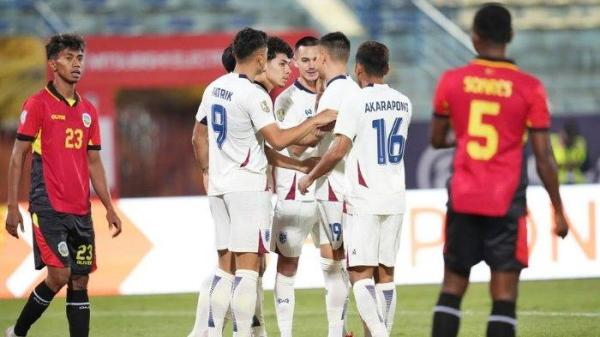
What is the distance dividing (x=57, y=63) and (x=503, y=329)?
3.42 meters

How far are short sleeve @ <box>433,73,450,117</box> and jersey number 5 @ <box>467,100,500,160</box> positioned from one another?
0.46 ft

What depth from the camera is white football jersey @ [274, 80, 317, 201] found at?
8609 mm

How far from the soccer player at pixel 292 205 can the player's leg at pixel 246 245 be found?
29.8 inches

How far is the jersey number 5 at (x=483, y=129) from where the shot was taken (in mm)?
6293

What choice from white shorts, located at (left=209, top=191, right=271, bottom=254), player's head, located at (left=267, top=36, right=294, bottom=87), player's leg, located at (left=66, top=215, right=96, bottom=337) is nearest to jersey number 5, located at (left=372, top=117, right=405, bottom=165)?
white shorts, located at (left=209, top=191, right=271, bottom=254)

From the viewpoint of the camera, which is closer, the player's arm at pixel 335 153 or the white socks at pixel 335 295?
the player's arm at pixel 335 153

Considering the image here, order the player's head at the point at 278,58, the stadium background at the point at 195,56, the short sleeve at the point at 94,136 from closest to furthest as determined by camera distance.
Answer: the short sleeve at the point at 94,136 → the player's head at the point at 278,58 → the stadium background at the point at 195,56

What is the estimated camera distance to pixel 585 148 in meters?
20.1

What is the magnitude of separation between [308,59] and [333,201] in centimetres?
100

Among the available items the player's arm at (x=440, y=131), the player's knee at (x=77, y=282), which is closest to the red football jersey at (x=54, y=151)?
the player's knee at (x=77, y=282)

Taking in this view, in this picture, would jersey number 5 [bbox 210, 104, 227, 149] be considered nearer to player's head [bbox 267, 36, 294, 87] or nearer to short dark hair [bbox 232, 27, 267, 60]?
short dark hair [bbox 232, 27, 267, 60]

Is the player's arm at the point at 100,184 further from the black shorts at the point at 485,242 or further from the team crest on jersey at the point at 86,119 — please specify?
the black shorts at the point at 485,242

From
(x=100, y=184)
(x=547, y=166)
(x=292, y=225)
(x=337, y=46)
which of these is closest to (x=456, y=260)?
(x=547, y=166)

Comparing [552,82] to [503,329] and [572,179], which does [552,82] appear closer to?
[572,179]
